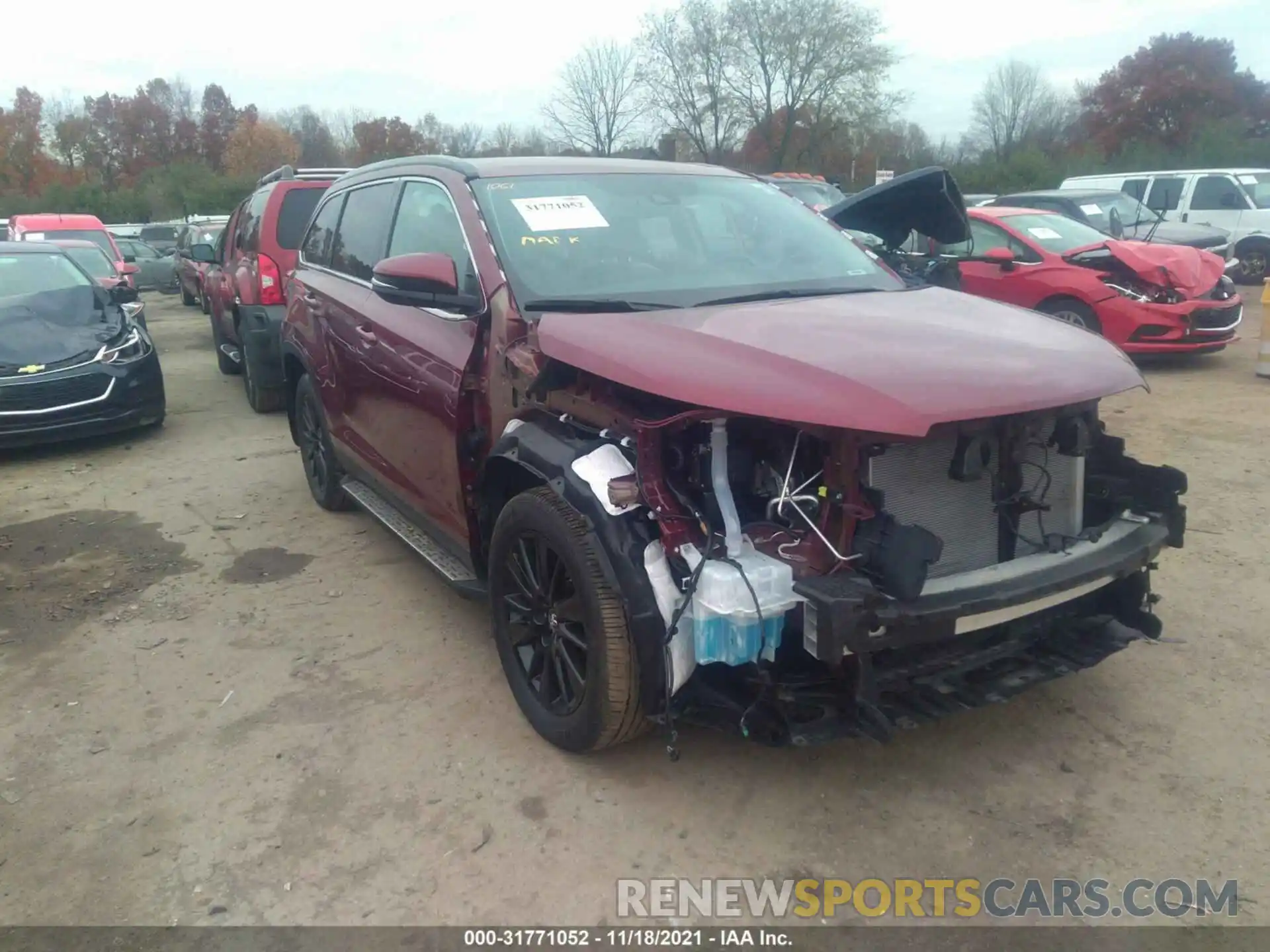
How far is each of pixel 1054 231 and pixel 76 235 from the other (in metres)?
16.1

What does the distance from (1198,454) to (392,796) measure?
18.8 ft

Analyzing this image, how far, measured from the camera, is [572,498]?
2938 mm

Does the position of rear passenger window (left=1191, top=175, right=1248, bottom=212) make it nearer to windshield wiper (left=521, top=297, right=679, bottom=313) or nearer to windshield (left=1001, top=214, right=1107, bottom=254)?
windshield (left=1001, top=214, right=1107, bottom=254)

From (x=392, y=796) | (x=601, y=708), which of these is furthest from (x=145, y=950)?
(x=601, y=708)

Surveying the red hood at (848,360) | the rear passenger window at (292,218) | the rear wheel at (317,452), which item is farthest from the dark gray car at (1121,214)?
the red hood at (848,360)

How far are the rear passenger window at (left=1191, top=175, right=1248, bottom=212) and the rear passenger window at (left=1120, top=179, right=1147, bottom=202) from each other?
2.58 feet

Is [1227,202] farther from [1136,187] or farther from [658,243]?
[658,243]

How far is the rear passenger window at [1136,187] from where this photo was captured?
54.5 ft

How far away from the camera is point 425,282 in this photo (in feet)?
11.4

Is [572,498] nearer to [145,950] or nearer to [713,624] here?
[713,624]

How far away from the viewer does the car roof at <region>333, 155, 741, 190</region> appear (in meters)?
4.02

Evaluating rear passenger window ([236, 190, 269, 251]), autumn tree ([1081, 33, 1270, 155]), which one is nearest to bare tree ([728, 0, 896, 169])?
autumn tree ([1081, 33, 1270, 155])

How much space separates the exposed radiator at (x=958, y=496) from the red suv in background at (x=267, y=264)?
21.2 feet

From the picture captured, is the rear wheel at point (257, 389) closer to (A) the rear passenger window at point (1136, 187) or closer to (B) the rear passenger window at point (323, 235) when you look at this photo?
(B) the rear passenger window at point (323, 235)
